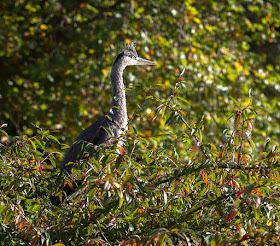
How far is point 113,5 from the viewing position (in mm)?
6348

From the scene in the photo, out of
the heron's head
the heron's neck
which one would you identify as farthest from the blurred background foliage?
the heron's neck

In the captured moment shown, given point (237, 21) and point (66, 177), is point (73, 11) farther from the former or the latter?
point (66, 177)

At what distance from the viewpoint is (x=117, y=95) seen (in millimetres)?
3162

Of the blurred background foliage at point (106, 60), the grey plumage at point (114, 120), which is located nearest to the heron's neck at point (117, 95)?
the grey plumage at point (114, 120)

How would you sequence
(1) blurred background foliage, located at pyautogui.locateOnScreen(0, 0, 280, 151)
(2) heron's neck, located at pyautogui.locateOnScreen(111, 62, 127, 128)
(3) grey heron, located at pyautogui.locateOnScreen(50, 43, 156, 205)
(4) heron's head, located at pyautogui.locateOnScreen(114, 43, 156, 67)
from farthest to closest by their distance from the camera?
(1) blurred background foliage, located at pyautogui.locateOnScreen(0, 0, 280, 151)
(4) heron's head, located at pyautogui.locateOnScreen(114, 43, 156, 67)
(2) heron's neck, located at pyautogui.locateOnScreen(111, 62, 127, 128)
(3) grey heron, located at pyautogui.locateOnScreen(50, 43, 156, 205)

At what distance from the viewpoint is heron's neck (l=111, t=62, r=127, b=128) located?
3.12 metres

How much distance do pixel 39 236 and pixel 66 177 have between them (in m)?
0.36

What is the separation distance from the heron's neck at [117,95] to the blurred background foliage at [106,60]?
1897 mm

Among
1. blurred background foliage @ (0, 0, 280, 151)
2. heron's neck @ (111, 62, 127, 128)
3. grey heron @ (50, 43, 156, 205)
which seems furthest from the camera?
blurred background foliage @ (0, 0, 280, 151)

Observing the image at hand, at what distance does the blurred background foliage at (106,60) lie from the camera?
18.5 ft

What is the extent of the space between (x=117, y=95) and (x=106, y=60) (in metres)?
2.49

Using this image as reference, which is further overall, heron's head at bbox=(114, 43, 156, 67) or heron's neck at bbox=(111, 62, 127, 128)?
heron's head at bbox=(114, 43, 156, 67)

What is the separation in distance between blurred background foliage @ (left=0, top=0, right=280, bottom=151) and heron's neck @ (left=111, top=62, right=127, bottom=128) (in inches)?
74.7

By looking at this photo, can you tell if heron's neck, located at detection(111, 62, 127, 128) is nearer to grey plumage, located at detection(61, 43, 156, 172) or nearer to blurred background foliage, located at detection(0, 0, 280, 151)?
grey plumage, located at detection(61, 43, 156, 172)
